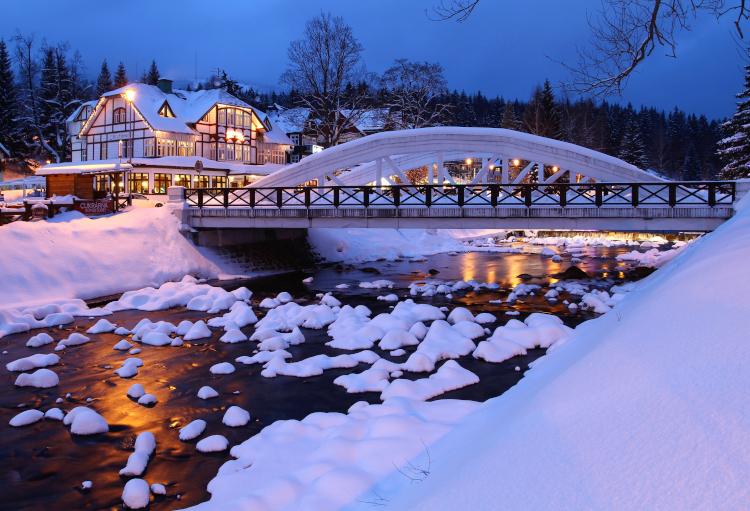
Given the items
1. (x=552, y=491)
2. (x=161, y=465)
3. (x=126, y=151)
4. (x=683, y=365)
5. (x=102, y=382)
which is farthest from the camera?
(x=126, y=151)

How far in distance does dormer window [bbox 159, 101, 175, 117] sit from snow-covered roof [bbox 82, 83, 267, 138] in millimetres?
186

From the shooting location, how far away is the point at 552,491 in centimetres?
269

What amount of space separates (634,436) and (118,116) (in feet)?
161

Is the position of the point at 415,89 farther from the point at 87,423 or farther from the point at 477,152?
the point at 87,423

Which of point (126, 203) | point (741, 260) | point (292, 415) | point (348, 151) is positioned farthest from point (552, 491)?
point (126, 203)

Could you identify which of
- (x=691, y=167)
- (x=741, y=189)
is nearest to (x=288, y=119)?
(x=741, y=189)

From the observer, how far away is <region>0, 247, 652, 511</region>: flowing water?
6203mm

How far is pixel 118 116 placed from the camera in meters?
45.3

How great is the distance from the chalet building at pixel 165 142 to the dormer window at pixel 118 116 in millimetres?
79

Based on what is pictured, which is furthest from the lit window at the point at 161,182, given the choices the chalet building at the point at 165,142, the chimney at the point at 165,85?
the chimney at the point at 165,85

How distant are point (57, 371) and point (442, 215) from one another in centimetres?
1353

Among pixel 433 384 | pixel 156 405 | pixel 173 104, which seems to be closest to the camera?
pixel 156 405

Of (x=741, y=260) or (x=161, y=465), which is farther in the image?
(x=161, y=465)

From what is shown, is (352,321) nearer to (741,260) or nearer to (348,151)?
(741,260)
